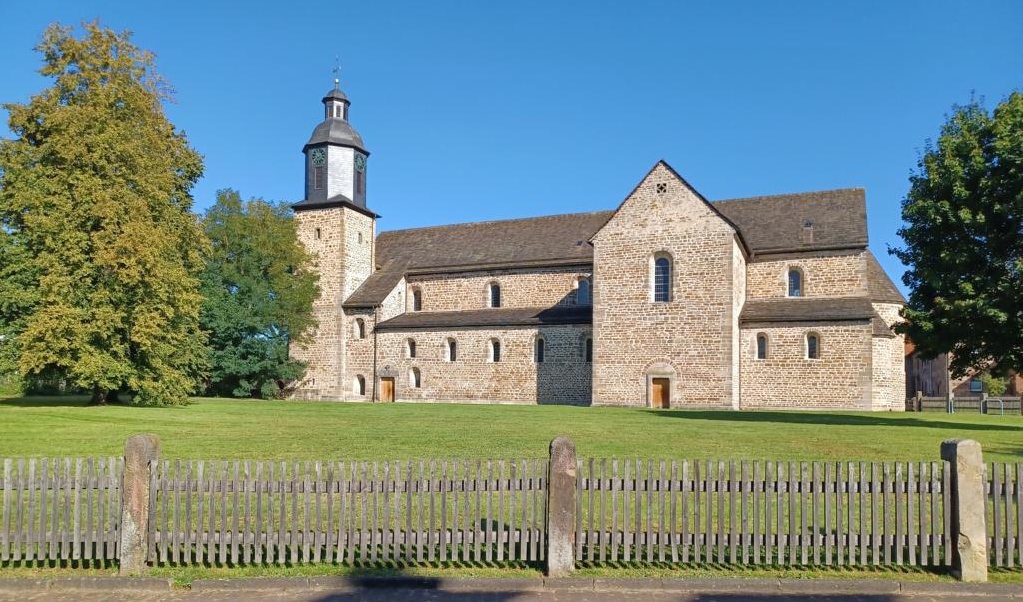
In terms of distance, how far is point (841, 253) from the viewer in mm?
38438

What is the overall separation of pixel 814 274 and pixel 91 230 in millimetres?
33094

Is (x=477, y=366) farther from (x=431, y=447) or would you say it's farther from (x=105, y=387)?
(x=431, y=447)

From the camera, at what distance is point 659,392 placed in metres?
37.1

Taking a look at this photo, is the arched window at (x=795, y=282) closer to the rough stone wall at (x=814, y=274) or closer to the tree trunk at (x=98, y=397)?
the rough stone wall at (x=814, y=274)

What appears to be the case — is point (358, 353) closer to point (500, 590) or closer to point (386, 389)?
point (386, 389)

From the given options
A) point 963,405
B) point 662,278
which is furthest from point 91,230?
point 963,405

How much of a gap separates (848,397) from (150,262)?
30520mm

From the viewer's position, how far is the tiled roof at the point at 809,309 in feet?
117

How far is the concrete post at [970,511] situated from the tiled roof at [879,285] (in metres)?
33.4

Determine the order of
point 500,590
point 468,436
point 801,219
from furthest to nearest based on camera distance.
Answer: point 801,219, point 468,436, point 500,590

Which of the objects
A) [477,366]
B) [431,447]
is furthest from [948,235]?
[477,366]

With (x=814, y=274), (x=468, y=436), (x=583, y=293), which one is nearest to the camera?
(x=468, y=436)

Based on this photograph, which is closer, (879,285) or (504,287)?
(879,285)

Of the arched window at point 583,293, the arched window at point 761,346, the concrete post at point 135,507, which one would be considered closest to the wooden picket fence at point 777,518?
the concrete post at point 135,507
